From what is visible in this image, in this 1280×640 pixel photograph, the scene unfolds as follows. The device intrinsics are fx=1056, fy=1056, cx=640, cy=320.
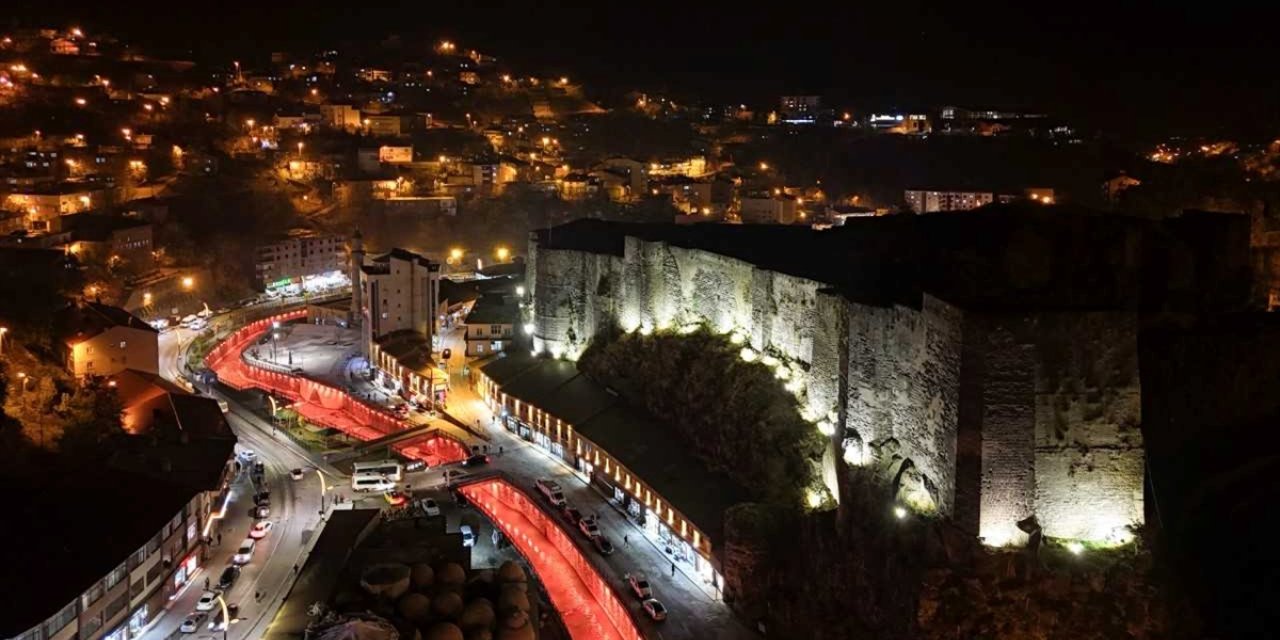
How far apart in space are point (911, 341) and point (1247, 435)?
635cm

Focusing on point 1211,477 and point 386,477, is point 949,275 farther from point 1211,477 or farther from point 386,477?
point 386,477

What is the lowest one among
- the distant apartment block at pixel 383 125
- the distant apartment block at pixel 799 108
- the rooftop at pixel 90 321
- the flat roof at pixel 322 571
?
the flat roof at pixel 322 571

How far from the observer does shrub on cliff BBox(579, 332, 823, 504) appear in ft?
79.2

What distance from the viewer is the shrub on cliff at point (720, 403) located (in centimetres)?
2412

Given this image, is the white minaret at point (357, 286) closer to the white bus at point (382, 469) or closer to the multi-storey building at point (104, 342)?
the multi-storey building at point (104, 342)

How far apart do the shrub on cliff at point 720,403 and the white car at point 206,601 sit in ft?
39.0

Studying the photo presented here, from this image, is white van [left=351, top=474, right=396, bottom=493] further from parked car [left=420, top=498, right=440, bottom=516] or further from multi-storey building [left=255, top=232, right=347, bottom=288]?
multi-storey building [left=255, top=232, right=347, bottom=288]

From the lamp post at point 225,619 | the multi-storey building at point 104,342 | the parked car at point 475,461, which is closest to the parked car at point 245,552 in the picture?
the lamp post at point 225,619

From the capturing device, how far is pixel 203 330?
157ft

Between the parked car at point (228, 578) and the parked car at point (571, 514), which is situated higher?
the parked car at point (571, 514)

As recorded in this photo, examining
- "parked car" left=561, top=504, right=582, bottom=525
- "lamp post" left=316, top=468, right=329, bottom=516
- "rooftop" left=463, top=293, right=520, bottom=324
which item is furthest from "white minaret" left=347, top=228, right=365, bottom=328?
"parked car" left=561, top=504, right=582, bottom=525

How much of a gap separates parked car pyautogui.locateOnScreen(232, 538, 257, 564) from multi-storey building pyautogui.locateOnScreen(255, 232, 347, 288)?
3199cm

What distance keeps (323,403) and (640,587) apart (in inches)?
842

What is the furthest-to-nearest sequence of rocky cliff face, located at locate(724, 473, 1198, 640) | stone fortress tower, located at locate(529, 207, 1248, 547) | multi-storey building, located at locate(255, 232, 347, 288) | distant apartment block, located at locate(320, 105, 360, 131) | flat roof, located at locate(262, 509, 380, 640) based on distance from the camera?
distant apartment block, located at locate(320, 105, 360, 131)
multi-storey building, located at locate(255, 232, 347, 288)
flat roof, located at locate(262, 509, 380, 640)
stone fortress tower, located at locate(529, 207, 1248, 547)
rocky cliff face, located at locate(724, 473, 1198, 640)
